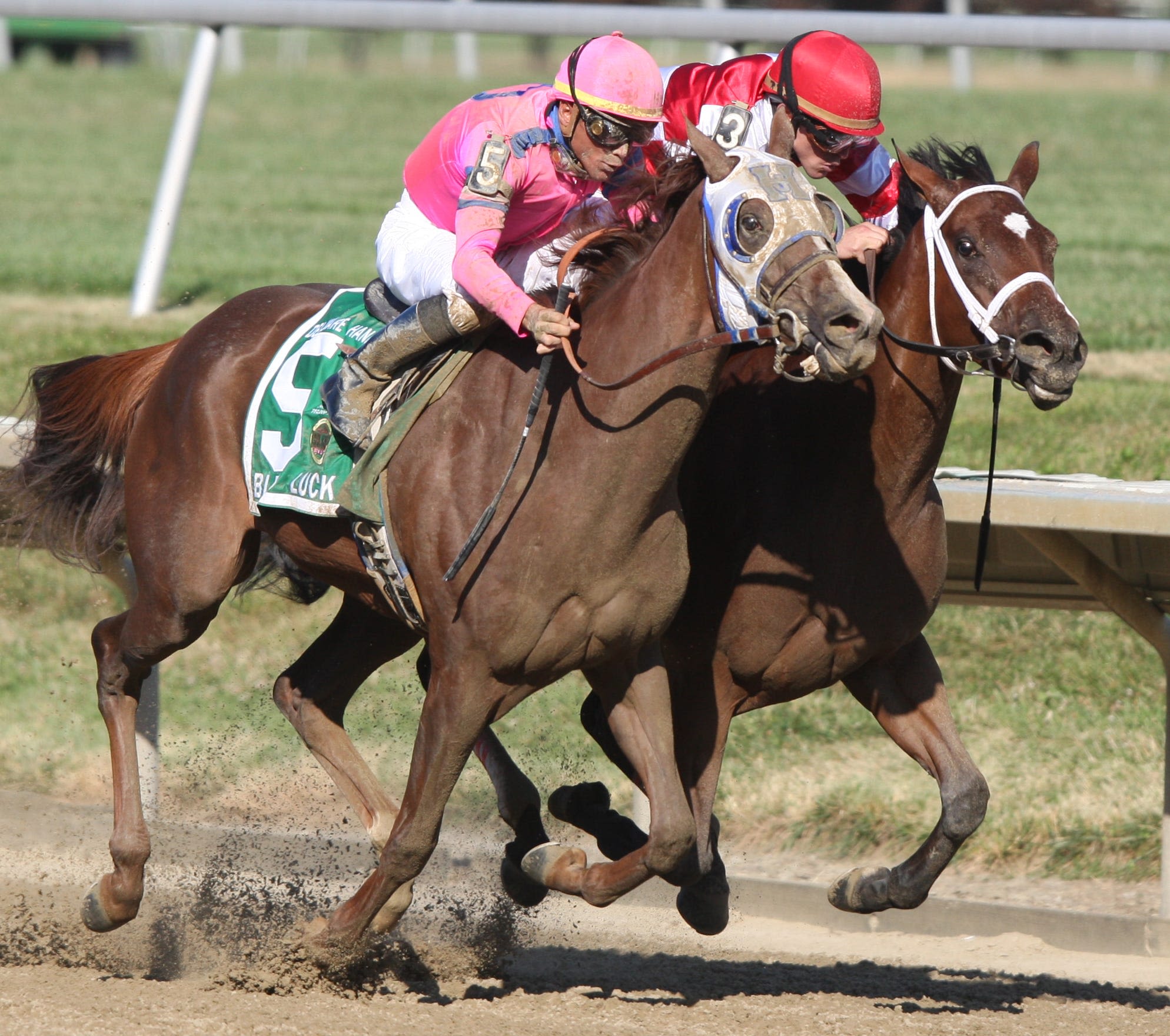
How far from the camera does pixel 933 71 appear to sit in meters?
21.2

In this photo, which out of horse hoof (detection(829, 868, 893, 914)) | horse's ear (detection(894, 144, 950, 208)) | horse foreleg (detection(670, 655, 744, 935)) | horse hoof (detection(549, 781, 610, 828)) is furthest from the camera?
horse hoof (detection(549, 781, 610, 828))

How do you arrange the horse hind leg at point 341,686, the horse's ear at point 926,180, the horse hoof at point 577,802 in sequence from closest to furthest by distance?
the horse's ear at point 926,180, the horse hoof at point 577,802, the horse hind leg at point 341,686

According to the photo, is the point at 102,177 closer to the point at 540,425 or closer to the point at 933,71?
the point at 540,425

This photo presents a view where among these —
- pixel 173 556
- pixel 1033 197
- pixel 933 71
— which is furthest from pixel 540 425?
pixel 933 71

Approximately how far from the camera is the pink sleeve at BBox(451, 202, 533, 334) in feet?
11.6

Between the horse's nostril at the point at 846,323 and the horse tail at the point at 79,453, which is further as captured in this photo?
the horse tail at the point at 79,453

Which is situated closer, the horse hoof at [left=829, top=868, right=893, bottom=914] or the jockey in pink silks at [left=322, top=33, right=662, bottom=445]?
the jockey in pink silks at [left=322, top=33, right=662, bottom=445]

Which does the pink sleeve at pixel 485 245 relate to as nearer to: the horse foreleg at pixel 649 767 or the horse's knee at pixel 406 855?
the horse foreleg at pixel 649 767

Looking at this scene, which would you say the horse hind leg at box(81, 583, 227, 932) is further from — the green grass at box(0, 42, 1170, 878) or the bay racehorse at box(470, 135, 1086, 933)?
the bay racehorse at box(470, 135, 1086, 933)

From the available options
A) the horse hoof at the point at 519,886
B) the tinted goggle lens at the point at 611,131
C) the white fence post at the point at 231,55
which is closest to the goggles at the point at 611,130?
the tinted goggle lens at the point at 611,131

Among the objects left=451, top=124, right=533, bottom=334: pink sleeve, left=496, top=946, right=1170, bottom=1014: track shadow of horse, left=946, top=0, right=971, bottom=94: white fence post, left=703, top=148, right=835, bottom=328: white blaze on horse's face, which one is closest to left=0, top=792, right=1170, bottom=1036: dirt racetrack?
left=496, top=946, right=1170, bottom=1014: track shadow of horse

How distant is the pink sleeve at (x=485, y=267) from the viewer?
139 inches

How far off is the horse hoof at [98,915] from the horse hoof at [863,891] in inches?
72.2

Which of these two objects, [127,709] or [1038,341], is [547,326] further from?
[127,709]
